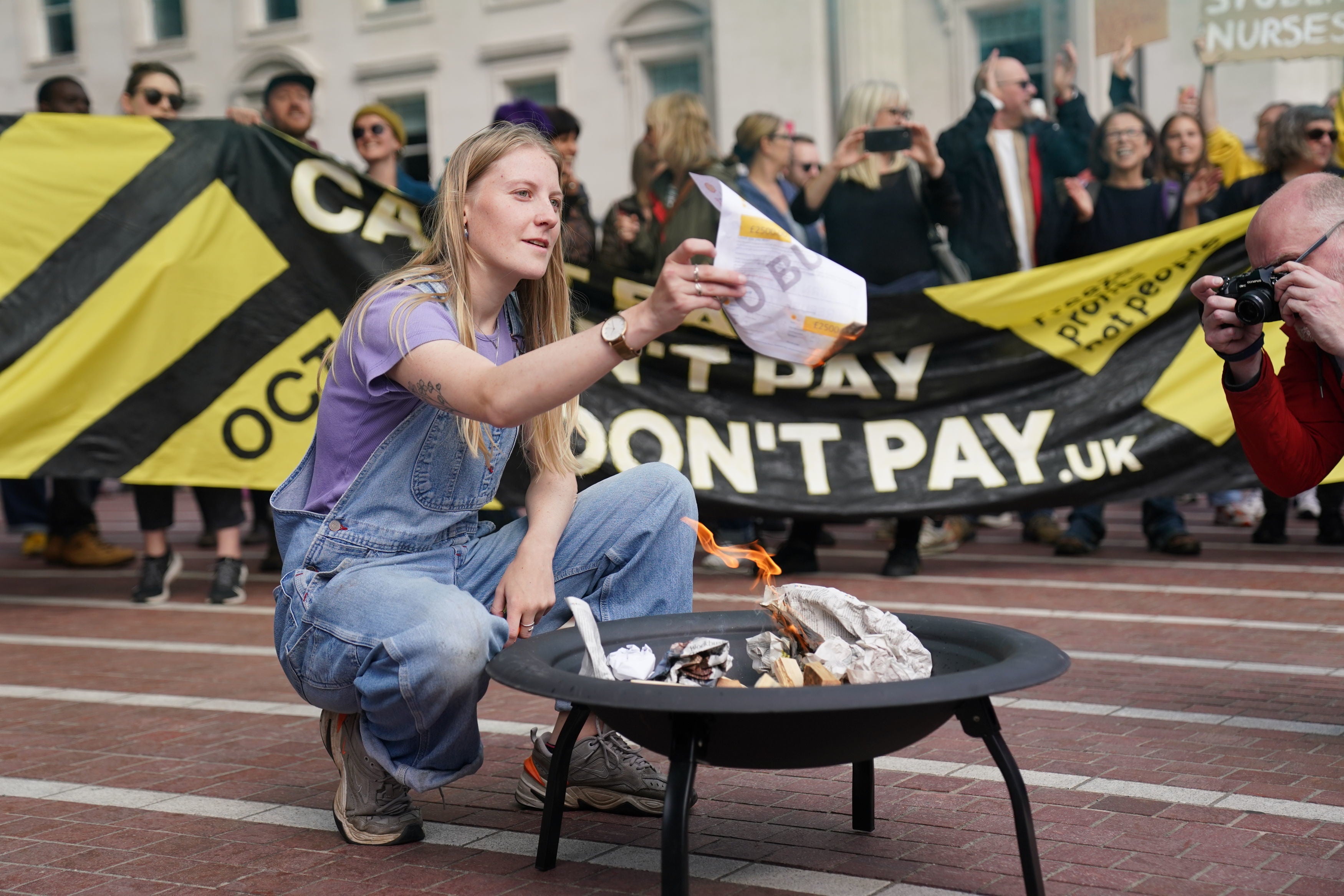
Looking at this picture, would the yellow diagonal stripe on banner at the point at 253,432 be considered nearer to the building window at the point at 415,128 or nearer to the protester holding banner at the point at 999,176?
the protester holding banner at the point at 999,176

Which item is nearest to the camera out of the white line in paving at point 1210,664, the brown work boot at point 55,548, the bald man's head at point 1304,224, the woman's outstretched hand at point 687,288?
the woman's outstretched hand at point 687,288

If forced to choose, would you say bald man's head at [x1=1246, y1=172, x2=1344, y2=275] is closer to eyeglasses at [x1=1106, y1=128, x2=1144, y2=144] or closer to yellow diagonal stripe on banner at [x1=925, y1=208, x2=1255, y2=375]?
yellow diagonal stripe on banner at [x1=925, y1=208, x2=1255, y2=375]

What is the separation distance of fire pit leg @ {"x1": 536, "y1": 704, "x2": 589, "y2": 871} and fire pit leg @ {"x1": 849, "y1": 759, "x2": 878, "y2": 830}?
663mm

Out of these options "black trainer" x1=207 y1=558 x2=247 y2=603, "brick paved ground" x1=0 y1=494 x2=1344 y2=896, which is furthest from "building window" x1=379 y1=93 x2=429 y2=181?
"brick paved ground" x1=0 y1=494 x2=1344 y2=896

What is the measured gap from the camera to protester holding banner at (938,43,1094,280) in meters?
7.67

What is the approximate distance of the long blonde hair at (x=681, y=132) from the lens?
25.5ft

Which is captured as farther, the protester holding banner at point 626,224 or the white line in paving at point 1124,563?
the protester holding banner at point 626,224

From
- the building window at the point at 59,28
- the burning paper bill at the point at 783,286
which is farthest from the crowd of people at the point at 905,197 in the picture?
the building window at the point at 59,28

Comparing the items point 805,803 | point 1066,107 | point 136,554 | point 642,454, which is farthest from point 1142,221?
point 136,554

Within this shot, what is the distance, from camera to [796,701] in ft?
7.67

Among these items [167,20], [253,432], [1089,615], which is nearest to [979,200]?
[1089,615]

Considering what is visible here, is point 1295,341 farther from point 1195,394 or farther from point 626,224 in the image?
point 626,224

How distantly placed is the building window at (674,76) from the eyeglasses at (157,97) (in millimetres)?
13683

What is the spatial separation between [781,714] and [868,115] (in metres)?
5.63
